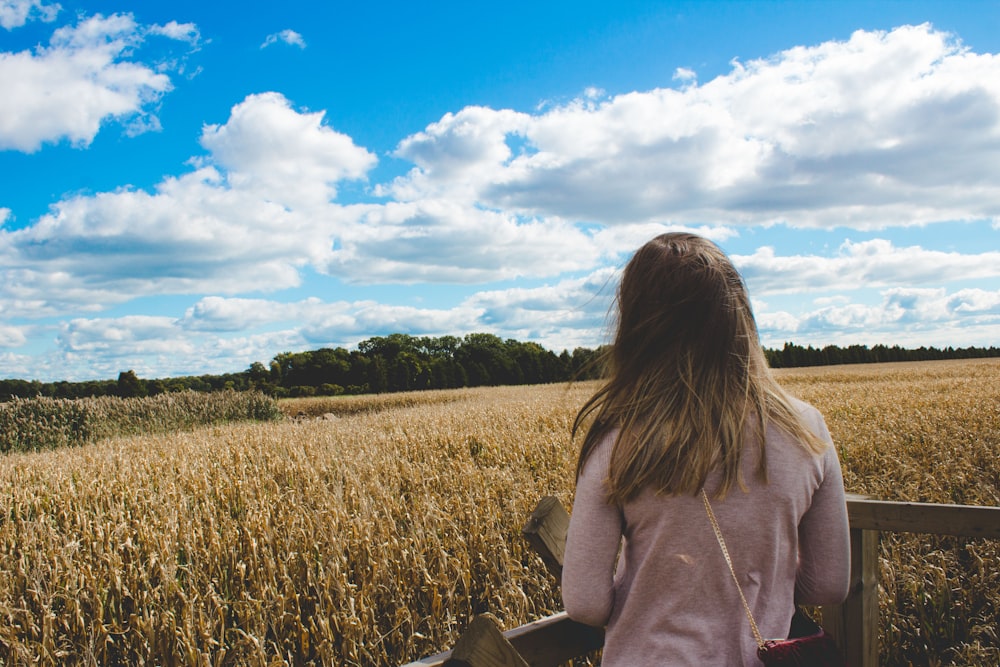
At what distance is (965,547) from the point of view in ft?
16.8

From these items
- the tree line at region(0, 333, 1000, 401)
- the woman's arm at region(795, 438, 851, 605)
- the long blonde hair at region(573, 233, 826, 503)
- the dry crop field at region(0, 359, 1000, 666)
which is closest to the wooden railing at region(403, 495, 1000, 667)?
the long blonde hair at region(573, 233, 826, 503)

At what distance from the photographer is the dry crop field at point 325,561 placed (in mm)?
3432

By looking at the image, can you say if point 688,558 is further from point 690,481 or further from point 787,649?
point 787,649

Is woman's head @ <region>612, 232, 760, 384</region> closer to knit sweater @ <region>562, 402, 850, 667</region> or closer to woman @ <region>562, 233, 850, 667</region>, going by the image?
woman @ <region>562, 233, 850, 667</region>

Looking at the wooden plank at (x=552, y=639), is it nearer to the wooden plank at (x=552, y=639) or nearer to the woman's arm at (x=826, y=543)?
the wooden plank at (x=552, y=639)

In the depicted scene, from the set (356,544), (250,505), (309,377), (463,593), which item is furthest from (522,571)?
(309,377)

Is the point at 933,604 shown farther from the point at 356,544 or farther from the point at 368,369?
the point at 368,369

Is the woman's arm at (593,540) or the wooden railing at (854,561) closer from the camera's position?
the woman's arm at (593,540)

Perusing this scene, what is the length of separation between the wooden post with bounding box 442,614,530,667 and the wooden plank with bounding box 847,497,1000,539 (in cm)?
169

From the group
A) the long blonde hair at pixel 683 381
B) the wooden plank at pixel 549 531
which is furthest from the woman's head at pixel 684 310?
the wooden plank at pixel 549 531

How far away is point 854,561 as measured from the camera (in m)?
2.48

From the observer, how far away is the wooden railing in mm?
1711

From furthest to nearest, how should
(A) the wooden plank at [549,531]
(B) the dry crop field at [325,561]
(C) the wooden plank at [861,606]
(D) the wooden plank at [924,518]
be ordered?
(B) the dry crop field at [325,561] → (C) the wooden plank at [861,606] → (D) the wooden plank at [924,518] → (A) the wooden plank at [549,531]

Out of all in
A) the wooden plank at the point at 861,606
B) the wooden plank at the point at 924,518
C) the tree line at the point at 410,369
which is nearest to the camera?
the wooden plank at the point at 924,518
